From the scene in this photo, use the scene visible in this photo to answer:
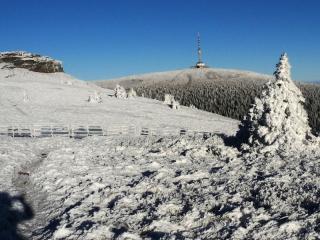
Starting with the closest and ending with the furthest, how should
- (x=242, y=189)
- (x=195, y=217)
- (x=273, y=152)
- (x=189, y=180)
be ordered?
(x=195, y=217) → (x=242, y=189) → (x=189, y=180) → (x=273, y=152)

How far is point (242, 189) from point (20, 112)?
6071 cm

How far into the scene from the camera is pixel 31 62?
430ft

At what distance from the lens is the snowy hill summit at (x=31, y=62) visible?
424ft

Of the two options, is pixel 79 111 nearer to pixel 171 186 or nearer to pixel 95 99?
pixel 95 99

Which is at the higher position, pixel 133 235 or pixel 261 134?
pixel 261 134

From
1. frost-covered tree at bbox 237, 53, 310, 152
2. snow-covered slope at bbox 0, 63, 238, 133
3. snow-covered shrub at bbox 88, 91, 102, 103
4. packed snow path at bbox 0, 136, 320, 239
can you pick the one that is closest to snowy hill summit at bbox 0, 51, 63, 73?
snow-covered slope at bbox 0, 63, 238, 133

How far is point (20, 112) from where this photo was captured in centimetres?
7019

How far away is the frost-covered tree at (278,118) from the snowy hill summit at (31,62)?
4519 inches

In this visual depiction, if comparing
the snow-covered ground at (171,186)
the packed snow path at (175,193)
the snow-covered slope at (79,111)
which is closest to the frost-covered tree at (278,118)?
the snow-covered ground at (171,186)

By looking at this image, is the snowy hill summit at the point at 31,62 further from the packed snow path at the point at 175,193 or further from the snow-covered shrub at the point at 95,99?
the packed snow path at the point at 175,193

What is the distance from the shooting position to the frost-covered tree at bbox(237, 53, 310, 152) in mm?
21172

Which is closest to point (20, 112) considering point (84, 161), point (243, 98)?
point (84, 161)

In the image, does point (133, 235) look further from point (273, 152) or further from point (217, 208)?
point (273, 152)

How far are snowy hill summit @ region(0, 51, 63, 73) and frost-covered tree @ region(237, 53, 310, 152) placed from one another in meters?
115
